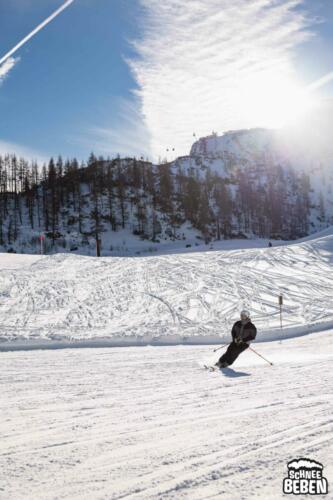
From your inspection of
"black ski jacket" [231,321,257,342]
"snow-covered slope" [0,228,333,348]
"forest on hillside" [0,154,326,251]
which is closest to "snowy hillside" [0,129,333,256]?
"forest on hillside" [0,154,326,251]

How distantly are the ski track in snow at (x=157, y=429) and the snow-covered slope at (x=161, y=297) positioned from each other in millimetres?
4582

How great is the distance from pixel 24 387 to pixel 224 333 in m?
8.31

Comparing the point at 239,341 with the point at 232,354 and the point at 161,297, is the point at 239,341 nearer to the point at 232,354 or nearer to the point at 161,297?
the point at 232,354

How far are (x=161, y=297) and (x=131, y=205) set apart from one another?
6561 cm

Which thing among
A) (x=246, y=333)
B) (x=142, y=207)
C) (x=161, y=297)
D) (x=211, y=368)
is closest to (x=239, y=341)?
(x=246, y=333)

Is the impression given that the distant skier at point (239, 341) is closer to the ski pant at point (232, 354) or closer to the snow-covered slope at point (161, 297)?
the ski pant at point (232, 354)

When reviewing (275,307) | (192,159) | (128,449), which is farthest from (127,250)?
(192,159)

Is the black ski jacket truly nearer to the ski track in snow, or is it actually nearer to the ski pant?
the ski pant

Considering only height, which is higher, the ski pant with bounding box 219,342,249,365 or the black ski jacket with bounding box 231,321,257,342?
the black ski jacket with bounding box 231,321,257,342

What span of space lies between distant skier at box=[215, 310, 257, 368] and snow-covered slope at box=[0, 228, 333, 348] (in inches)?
158

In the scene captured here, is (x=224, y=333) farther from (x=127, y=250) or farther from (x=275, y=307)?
(x=127, y=250)

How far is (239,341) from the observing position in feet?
29.2

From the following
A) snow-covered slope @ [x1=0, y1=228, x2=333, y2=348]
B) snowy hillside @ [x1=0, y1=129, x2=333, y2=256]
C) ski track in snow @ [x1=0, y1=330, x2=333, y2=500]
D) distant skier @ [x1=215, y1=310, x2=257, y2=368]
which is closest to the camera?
ski track in snow @ [x1=0, y1=330, x2=333, y2=500]

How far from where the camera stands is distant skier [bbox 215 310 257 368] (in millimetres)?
8875
